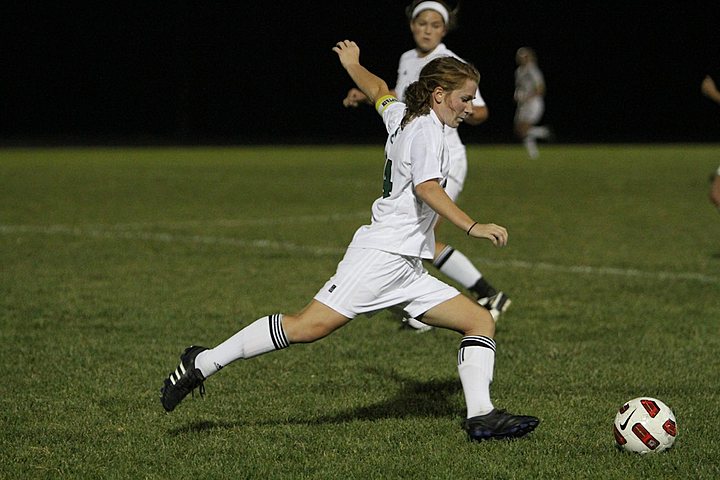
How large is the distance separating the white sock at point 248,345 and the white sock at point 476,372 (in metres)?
0.80

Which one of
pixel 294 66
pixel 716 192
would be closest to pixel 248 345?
pixel 716 192

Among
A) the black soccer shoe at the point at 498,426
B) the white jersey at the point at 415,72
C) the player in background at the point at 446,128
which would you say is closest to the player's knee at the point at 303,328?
the black soccer shoe at the point at 498,426

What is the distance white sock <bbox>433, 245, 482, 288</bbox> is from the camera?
776 cm

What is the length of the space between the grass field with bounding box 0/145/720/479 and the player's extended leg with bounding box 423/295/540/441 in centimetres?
9

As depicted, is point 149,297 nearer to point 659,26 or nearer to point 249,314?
point 249,314

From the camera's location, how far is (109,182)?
19406 mm

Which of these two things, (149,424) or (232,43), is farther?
(232,43)

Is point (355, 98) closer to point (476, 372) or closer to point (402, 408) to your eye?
point (402, 408)

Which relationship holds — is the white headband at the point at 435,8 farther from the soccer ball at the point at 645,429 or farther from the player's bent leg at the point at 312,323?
the soccer ball at the point at 645,429

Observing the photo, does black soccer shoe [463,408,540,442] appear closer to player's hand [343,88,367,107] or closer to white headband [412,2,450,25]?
player's hand [343,88,367,107]

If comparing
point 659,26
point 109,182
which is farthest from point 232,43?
point 109,182

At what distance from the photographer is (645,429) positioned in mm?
4504

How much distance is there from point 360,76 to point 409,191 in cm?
97

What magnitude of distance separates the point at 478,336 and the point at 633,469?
2.99ft
